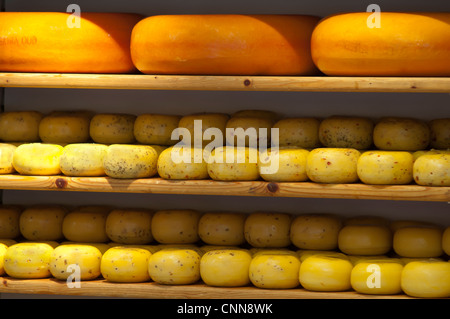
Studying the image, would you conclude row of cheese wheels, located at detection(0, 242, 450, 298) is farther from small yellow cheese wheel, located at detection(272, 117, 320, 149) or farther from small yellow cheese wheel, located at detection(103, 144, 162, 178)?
small yellow cheese wheel, located at detection(272, 117, 320, 149)

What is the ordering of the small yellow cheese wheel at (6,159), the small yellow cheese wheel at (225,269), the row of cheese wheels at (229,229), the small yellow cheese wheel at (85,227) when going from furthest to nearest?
the small yellow cheese wheel at (85,227), the small yellow cheese wheel at (6,159), the row of cheese wheels at (229,229), the small yellow cheese wheel at (225,269)

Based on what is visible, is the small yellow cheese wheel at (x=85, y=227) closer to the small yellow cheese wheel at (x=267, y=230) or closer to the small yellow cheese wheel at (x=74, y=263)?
the small yellow cheese wheel at (x=74, y=263)

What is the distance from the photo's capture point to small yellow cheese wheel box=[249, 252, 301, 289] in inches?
113

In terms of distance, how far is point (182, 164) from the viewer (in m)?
2.95

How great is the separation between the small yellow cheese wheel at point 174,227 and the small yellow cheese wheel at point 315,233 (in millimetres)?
436

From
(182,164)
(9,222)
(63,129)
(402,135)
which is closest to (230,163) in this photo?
(182,164)

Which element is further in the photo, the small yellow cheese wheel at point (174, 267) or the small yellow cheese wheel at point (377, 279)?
the small yellow cheese wheel at point (174, 267)

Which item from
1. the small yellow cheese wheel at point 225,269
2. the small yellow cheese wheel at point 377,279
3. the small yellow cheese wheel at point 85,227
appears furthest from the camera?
the small yellow cheese wheel at point 85,227

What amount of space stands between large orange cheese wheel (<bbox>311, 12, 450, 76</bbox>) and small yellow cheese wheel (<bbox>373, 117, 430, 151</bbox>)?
0.26m

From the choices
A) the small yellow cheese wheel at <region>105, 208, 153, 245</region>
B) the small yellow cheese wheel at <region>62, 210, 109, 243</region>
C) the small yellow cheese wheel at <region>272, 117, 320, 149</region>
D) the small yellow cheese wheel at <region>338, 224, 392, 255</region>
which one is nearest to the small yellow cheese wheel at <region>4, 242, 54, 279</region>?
the small yellow cheese wheel at <region>62, 210, 109, 243</region>

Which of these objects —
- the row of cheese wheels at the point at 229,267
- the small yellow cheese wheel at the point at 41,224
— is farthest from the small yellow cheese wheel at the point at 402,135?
the small yellow cheese wheel at the point at 41,224

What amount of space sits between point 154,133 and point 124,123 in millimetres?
158

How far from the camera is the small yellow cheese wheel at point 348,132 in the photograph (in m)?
2.98

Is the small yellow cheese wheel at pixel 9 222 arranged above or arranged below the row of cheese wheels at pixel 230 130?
below
